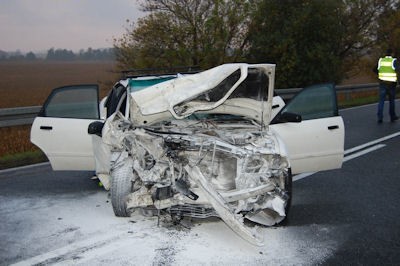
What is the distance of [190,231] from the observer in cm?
492

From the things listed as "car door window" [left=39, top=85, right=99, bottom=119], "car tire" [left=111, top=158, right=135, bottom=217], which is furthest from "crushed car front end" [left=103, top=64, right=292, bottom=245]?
"car door window" [left=39, top=85, right=99, bottom=119]

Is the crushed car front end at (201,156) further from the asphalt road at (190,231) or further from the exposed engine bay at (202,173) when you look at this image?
the asphalt road at (190,231)

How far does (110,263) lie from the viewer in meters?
4.12

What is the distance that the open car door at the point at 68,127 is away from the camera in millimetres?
6496

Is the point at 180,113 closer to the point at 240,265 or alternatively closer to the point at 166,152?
the point at 166,152

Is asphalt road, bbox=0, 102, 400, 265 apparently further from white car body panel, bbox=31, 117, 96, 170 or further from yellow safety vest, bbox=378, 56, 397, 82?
yellow safety vest, bbox=378, 56, 397, 82

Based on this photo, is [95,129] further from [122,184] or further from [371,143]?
[371,143]

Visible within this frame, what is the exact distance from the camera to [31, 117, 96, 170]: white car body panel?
21.3 feet

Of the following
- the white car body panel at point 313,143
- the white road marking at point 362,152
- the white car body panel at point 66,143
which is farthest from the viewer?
the white road marking at point 362,152

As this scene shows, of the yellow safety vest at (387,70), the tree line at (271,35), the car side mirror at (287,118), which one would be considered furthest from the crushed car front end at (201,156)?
the tree line at (271,35)

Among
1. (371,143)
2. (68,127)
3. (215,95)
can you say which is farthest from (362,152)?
(68,127)

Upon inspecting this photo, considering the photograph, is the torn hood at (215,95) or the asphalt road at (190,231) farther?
the torn hood at (215,95)

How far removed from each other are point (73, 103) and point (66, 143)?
1.91 ft

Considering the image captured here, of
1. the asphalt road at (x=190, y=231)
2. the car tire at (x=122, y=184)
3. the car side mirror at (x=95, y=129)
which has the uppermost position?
the car side mirror at (x=95, y=129)
